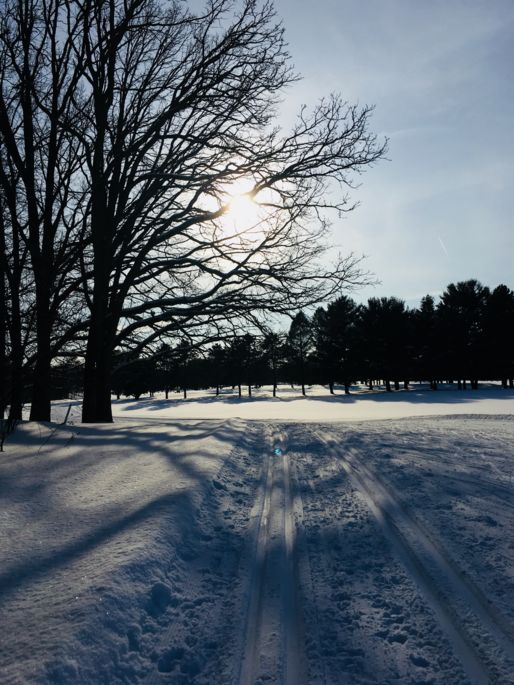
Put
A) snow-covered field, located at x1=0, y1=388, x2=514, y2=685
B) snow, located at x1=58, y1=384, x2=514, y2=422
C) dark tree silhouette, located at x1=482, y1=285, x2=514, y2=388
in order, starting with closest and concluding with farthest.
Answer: snow-covered field, located at x1=0, y1=388, x2=514, y2=685
snow, located at x1=58, y1=384, x2=514, y2=422
dark tree silhouette, located at x1=482, y1=285, x2=514, y2=388

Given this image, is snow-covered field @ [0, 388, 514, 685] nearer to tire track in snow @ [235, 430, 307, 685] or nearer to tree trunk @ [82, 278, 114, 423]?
tire track in snow @ [235, 430, 307, 685]

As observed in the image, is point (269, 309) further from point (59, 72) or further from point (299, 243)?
point (59, 72)

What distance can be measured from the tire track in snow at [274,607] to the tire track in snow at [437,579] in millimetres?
919

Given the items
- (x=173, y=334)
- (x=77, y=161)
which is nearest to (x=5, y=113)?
(x=77, y=161)

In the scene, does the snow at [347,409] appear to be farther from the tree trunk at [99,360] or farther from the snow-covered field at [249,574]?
the snow-covered field at [249,574]

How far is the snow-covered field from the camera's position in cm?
229

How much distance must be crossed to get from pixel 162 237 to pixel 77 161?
12.6 ft

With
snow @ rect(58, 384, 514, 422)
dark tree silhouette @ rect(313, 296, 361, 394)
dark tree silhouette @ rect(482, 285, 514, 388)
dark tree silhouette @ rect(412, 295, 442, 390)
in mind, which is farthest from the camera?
dark tree silhouette @ rect(313, 296, 361, 394)

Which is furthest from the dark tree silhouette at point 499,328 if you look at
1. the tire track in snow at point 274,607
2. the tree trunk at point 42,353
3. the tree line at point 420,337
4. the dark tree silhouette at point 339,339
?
the tire track in snow at point 274,607

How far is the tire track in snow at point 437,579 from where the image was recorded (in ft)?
7.77

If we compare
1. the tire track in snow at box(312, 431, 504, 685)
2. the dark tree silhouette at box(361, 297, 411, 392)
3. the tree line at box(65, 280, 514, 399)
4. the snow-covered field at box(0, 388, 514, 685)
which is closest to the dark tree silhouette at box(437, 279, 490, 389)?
the tree line at box(65, 280, 514, 399)

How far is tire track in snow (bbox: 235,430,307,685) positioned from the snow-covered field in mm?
12

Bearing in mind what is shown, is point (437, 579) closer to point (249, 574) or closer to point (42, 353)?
point (249, 574)

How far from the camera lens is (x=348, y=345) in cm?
5006
